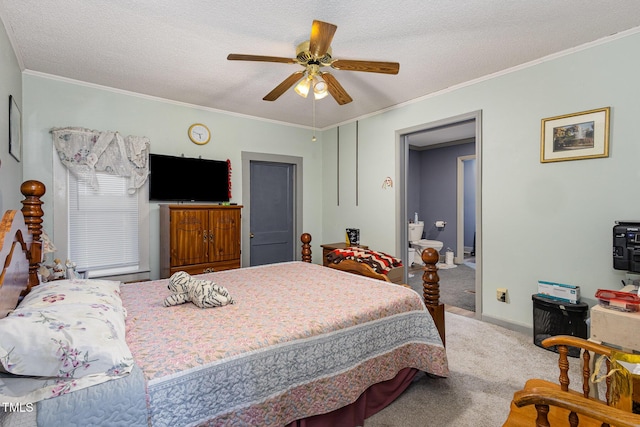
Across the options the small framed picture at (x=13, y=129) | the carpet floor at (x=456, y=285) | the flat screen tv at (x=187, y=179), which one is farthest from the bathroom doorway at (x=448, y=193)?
the small framed picture at (x=13, y=129)

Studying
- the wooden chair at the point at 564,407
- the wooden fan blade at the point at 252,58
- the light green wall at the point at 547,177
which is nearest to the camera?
the wooden chair at the point at 564,407

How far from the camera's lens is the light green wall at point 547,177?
259 centimetres

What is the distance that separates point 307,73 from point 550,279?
2.91 m

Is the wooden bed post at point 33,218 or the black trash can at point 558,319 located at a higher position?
the wooden bed post at point 33,218

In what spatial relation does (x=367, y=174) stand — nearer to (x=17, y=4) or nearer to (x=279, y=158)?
(x=279, y=158)

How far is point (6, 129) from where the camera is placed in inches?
92.7

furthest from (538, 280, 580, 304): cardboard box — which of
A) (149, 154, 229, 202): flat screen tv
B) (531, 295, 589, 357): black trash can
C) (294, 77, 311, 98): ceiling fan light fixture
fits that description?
(149, 154, 229, 202): flat screen tv

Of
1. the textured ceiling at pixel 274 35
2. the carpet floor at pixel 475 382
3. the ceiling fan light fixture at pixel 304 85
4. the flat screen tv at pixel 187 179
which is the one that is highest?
the textured ceiling at pixel 274 35

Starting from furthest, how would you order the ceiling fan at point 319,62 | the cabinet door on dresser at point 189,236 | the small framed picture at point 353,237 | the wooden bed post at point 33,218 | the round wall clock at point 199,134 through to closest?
the small framed picture at point 353,237 → the round wall clock at point 199,134 → the cabinet door on dresser at point 189,236 → the ceiling fan at point 319,62 → the wooden bed post at point 33,218

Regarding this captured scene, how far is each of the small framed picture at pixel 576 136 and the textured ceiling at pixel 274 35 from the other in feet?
2.03

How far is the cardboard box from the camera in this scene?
9.02 feet

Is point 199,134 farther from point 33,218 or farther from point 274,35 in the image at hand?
point 33,218

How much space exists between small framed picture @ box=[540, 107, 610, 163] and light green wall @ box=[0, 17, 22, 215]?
14.3 ft

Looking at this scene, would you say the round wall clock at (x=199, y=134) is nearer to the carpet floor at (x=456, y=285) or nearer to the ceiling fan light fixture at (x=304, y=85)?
the ceiling fan light fixture at (x=304, y=85)
